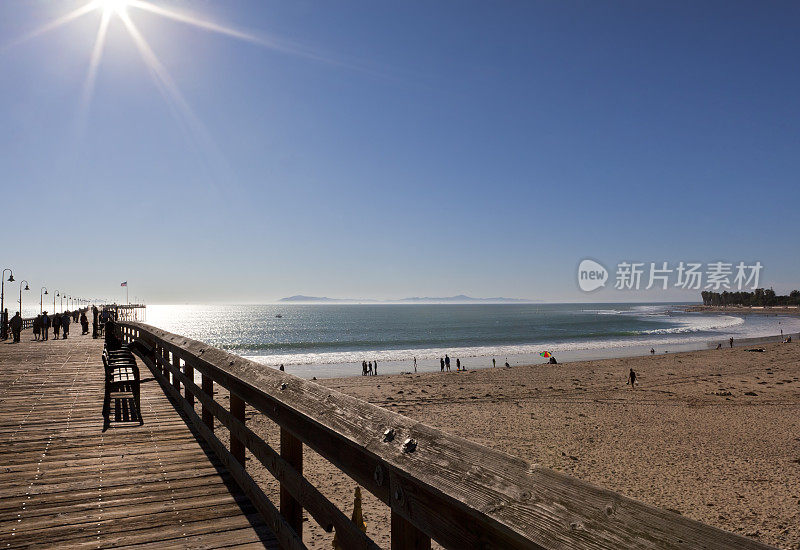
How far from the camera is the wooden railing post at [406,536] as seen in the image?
180 centimetres

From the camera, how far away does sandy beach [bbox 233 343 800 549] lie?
11047 millimetres

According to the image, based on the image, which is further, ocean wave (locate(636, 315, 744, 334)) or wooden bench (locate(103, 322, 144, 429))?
ocean wave (locate(636, 315, 744, 334))

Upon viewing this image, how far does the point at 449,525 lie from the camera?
1541mm

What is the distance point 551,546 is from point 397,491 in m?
0.79

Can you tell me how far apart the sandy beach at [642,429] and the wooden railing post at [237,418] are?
16.4ft

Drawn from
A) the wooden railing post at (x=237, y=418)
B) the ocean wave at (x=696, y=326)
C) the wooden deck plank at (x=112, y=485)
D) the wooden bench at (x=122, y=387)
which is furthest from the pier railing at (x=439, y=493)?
the ocean wave at (x=696, y=326)

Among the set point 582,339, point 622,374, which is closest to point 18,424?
point 622,374

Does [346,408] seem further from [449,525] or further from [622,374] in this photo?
[622,374]

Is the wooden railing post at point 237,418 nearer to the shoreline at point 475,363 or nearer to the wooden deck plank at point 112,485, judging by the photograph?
the wooden deck plank at point 112,485

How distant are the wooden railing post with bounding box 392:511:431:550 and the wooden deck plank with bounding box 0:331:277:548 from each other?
1663mm

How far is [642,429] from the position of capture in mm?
18344

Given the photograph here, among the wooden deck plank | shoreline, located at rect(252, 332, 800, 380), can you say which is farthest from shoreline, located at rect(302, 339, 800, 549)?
shoreline, located at rect(252, 332, 800, 380)

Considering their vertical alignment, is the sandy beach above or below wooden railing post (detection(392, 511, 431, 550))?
below

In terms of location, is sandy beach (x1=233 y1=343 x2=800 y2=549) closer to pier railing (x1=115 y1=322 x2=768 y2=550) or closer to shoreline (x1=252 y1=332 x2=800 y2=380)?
shoreline (x1=252 y1=332 x2=800 y2=380)
